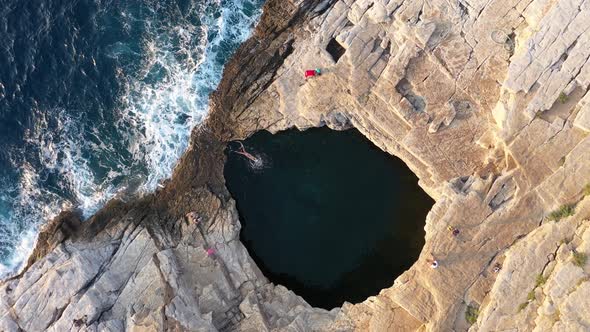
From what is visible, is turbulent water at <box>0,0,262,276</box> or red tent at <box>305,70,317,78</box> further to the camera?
turbulent water at <box>0,0,262,276</box>

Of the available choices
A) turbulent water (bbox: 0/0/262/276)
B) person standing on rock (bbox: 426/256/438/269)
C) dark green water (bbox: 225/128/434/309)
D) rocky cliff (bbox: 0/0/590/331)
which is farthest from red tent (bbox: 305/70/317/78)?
person standing on rock (bbox: 426/256/438/269)

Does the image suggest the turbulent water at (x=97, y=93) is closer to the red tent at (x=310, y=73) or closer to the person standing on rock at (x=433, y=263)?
the red tent at (x=310, y=73)

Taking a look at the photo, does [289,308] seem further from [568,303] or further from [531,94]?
[531,94]

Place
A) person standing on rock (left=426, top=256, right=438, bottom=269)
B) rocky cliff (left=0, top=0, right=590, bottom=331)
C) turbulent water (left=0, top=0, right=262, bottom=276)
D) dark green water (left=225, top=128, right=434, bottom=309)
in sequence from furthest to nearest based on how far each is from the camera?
1. turbulent water (left=0, top=0, right=262, bottom=276)
2. dark green water (left=225, top=128, right=434, bottom=309)
3. person standing on rock (left=426, top=256, right=438, bottom=269)
4. rocky cliff (left=0, top=0, right=590, bottom=331)

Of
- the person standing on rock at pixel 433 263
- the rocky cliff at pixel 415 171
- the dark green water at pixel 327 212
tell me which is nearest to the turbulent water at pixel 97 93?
the rocky cliff at pixel 415 171

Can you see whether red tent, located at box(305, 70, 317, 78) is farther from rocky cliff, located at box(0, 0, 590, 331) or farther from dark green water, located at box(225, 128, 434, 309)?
dark green water, located at box(225, 128, 434, 309)

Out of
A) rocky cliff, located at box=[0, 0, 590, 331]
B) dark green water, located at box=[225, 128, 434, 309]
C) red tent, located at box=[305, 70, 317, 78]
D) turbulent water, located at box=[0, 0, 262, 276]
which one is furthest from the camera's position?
turbulent water, located at box=[0, 0, 262, 276]

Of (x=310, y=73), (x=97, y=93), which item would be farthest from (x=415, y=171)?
(x=97, y=93)
